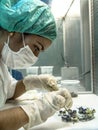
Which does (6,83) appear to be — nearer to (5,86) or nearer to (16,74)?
(5,86)

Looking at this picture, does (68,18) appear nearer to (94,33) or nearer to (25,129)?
(94,33)

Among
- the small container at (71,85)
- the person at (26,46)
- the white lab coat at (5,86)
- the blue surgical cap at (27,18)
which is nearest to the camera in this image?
the person at (26,46)

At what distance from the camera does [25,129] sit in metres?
0.97

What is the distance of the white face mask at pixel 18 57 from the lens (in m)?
1.23

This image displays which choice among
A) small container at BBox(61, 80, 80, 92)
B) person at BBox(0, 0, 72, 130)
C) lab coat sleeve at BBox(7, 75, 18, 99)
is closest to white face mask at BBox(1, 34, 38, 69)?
person at BBox(0, 0, 72, 130)

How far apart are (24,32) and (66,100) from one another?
40cm

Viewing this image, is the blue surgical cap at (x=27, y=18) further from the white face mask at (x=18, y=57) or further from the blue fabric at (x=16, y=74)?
the blue fabric at (x=16, y=74)

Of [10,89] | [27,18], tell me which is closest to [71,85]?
[10,89]

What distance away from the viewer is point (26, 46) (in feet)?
4.01

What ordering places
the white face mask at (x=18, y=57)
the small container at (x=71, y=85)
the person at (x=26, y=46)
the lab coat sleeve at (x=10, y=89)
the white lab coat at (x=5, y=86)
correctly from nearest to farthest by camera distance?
the person at (x=26, y=46) < the white face mask at (x=18, y=57) < the white lab coat at (x=5, y=86) < the lab coat sleeve at (x=10, y=89) < the small container at (x=71, y=85)

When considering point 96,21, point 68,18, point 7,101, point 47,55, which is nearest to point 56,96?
point 7,101

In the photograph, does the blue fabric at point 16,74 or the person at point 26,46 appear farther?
the blue fabric at point 16,74

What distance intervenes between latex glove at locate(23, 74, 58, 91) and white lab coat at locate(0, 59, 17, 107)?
9cm

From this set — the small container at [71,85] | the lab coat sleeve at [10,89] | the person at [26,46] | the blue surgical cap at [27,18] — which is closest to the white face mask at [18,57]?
the person at [26,46]
